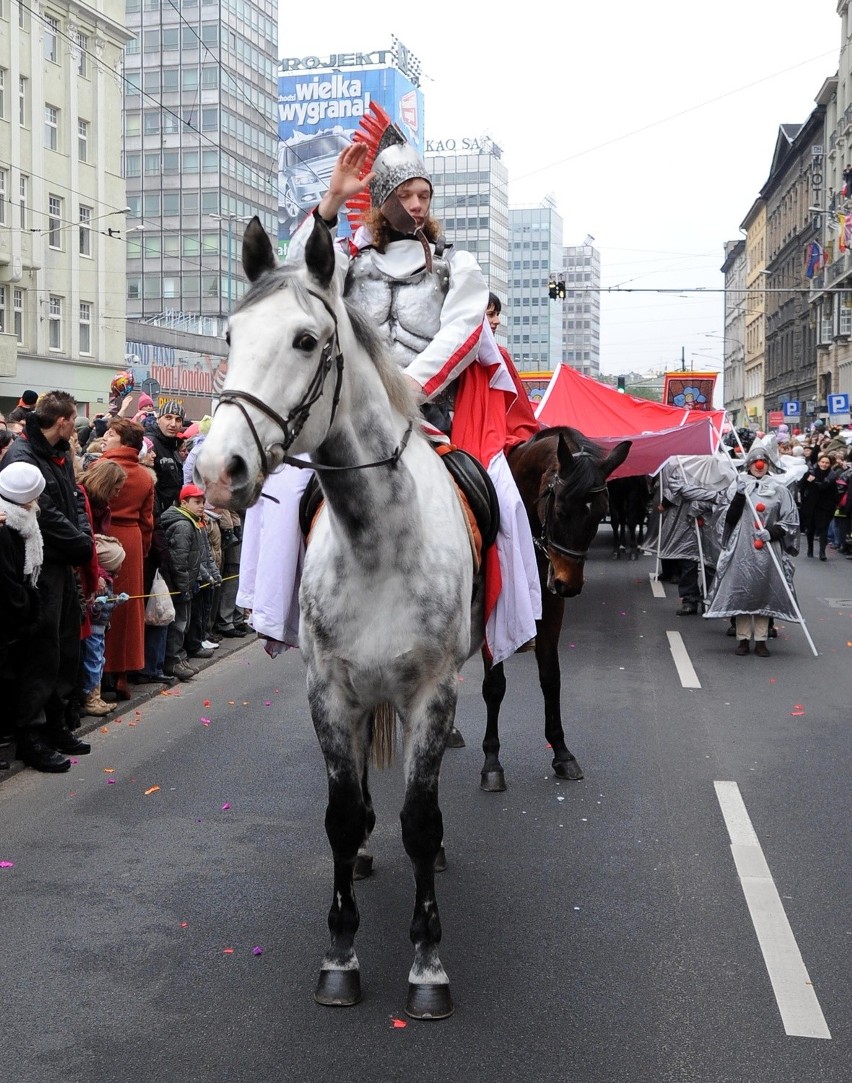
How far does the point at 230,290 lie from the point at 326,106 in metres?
37.2

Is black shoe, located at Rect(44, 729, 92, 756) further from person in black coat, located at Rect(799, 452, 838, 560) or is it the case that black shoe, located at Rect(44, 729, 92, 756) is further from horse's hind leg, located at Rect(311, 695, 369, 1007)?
person in black coat, located at Rect(799, 452, 838, 560)

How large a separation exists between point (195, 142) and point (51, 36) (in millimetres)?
38440

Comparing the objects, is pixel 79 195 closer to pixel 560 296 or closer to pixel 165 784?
pixel 560 296

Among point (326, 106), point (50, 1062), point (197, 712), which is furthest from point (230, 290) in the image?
point (50, 1062)

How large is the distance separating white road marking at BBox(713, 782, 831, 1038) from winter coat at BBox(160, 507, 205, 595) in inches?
199

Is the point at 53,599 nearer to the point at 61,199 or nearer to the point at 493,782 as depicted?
the point at 493,782

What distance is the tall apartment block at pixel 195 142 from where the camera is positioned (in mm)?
77000

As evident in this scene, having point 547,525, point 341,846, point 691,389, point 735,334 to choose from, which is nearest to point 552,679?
point 547,525

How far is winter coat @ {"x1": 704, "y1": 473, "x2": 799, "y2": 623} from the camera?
38.7ft

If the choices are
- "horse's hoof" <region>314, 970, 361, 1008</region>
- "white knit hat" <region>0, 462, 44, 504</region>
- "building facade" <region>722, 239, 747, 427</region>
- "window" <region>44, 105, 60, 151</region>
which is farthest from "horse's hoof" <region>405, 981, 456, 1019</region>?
"building facade" <region>722, 239, 747, 427</region>

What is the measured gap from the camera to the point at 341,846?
168 inches

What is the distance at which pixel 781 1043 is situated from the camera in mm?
3787

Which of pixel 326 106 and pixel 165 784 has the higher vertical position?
pixel 326 106

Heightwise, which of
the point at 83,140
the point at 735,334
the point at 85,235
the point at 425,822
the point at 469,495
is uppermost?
the point at 735,334
